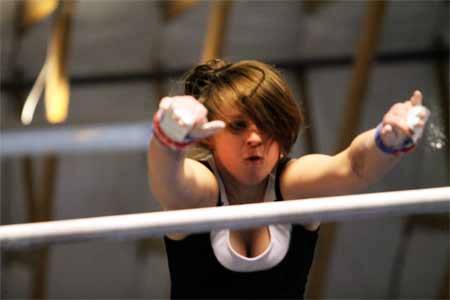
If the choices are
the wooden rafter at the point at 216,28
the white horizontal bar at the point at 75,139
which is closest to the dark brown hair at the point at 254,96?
the wooden rafter at the point at 216,28

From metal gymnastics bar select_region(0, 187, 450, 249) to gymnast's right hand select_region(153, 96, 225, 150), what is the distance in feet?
0.22

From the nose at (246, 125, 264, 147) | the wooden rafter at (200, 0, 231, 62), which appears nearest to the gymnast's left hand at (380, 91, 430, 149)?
the nose at (246, 125, 264, 147)

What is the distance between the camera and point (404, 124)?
72 centimetres

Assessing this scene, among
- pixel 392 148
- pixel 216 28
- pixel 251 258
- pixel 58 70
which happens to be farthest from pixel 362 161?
pixel 58 70

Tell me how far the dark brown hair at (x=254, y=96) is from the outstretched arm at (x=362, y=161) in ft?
0.14

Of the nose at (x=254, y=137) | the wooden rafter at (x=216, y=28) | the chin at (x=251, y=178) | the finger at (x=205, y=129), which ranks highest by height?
the wooden rafter at (x=216, y=28)

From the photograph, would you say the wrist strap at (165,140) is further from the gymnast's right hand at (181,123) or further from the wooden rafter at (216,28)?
the wooden rafter at (216,28)

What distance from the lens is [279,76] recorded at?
0.92m

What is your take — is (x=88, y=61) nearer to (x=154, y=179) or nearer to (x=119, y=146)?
(x=119, y=146)

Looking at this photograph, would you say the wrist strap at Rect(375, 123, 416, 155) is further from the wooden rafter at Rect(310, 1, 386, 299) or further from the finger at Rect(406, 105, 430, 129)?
the wooden rafter at Rect(310, 1, 386, 299)

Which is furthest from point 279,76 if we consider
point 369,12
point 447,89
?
point 447,89

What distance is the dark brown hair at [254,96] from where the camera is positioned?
2.85ft

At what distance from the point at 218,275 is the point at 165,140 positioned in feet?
0.64

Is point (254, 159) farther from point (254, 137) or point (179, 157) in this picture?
point (179, 157)
